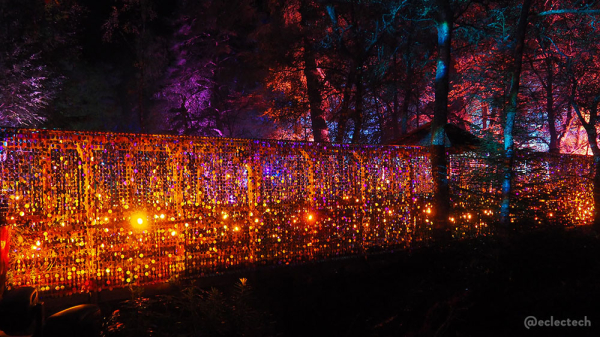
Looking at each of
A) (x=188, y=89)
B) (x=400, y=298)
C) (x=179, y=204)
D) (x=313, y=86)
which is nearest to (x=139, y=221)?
(x=179, y=204)

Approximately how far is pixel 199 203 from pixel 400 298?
3.29 meters

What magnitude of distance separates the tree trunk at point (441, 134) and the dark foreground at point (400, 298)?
0.68 meters

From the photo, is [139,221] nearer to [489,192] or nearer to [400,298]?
[400,298]

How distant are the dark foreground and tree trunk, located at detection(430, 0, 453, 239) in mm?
679

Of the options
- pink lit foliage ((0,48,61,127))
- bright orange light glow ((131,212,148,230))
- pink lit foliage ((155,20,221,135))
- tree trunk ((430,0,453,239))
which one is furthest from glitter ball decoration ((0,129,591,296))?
pink lit foliage ((155,20,221,135))

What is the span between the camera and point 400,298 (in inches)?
220

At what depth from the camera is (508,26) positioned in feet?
37.5

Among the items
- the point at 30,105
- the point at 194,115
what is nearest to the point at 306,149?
the point at 30,105

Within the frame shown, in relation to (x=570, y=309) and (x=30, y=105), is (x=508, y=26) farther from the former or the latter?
(x=30, y=105)

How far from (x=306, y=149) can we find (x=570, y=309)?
4.48 metres

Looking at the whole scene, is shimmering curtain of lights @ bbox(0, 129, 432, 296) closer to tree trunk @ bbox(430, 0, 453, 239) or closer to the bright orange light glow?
the bright orange light glow

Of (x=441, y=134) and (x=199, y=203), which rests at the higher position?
(x=441, y=134)

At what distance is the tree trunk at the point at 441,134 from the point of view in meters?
7.66

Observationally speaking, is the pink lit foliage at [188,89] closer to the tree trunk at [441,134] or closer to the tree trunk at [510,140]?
the tree trunk at [441,134]
